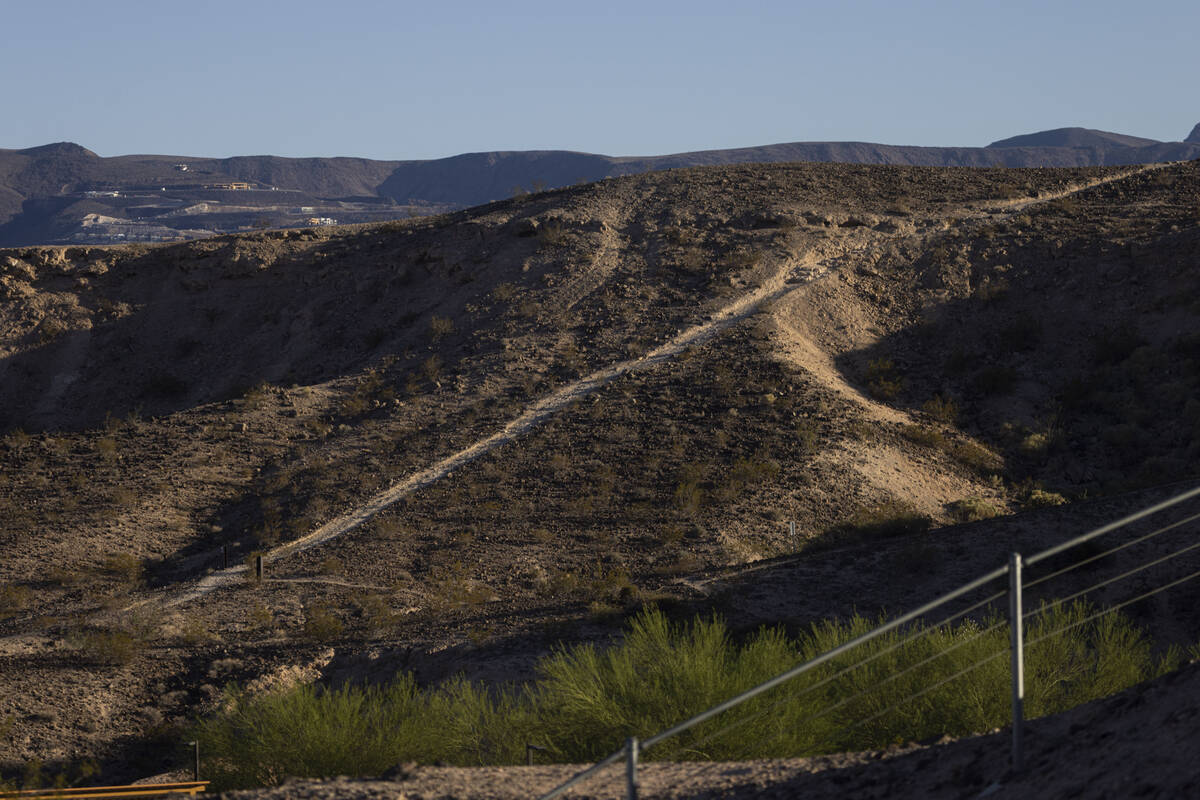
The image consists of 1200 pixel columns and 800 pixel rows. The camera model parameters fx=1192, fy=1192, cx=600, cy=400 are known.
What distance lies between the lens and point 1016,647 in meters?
7.54

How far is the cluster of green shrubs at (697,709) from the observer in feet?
35.7

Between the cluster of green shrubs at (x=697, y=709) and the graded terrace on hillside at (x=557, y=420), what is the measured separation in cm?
410

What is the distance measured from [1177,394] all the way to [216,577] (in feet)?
75.3

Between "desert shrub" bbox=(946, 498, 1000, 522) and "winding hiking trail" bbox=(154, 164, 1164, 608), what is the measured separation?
9649mm

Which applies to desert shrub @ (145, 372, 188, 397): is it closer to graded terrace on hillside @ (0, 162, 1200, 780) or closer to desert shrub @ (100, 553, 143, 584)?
graded terrace on hillside @ (0, 162, 1200, 780)

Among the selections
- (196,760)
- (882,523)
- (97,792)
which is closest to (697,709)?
(196,760)

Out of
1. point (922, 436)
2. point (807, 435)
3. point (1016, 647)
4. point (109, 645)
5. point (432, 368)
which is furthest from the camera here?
point (432, 368)

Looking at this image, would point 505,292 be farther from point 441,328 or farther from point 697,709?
point 697,709

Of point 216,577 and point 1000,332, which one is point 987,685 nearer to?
point 216,577

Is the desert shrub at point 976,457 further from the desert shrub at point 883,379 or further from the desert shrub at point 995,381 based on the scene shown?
the desert shrub at point 995,381

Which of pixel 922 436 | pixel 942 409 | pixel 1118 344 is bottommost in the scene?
pixel 922 436

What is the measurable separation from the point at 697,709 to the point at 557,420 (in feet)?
60.8

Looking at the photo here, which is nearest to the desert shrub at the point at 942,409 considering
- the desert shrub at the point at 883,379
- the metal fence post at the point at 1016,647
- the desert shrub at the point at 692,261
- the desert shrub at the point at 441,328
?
the desert shrub at the point at 883,379

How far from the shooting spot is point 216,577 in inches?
918
